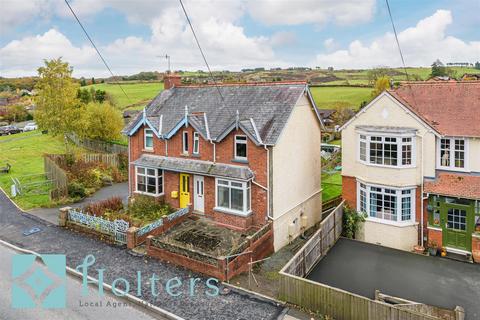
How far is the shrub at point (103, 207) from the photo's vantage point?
20900 millimetres

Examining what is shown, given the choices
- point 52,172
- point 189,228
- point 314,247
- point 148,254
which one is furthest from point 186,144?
point 52,172

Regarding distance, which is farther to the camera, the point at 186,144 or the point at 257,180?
the point at 186,144

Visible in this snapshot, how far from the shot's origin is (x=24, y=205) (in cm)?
2402

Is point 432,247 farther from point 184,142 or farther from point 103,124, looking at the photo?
point 103,124

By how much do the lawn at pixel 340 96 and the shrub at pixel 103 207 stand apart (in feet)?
182

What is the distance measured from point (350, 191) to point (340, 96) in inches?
2524

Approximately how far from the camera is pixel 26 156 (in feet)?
135

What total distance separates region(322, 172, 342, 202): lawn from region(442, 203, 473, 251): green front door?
10206mm

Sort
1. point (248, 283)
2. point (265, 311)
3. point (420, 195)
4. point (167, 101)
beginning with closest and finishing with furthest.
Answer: point (265, 311) < point (248, 283) < point (420, 195) < point (167, 101)

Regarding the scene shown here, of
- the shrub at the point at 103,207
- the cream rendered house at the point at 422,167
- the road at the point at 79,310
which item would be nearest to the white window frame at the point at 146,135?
the shrub at the point at 103,207

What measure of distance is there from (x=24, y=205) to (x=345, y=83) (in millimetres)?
83571

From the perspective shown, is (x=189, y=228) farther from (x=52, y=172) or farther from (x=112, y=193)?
(x=52, y=172)

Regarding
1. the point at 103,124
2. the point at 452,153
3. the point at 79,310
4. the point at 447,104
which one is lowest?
the point at 79,310
